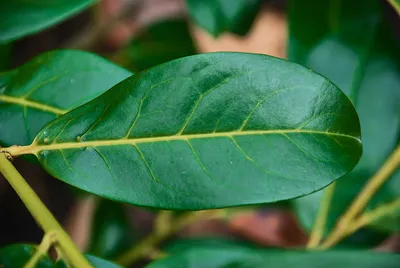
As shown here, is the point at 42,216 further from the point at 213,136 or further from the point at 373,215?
the point at 373,215

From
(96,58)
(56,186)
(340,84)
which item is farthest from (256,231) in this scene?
(96,58)

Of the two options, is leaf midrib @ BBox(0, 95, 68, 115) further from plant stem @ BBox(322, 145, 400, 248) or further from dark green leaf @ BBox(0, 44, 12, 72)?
plant stem @ BBox(322, 145, 400, 248)

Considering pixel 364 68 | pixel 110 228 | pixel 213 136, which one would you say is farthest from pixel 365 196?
pixel 110 228

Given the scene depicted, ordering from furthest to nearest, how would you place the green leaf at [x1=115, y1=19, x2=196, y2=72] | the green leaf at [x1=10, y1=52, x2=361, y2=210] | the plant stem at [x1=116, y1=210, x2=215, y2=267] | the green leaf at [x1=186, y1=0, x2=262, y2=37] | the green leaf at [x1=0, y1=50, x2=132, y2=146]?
1. the green leaf at [x1=115, y1=19, x2=196, y2=72]
2. the plant stem at [x1=116, y1=210, x2=215, y2=267]
3. the green leaf at [x1=186, y1=0, x2=262, y2=37]
4. the green leaf at [x1=0, y1=50, x2=132, y2=146]
5. the green leaf at [x1=10, y1=52, x2=361, y2=210]

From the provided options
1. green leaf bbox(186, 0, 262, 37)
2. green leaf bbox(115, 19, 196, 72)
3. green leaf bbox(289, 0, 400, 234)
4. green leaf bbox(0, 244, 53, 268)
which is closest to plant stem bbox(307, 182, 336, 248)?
green leaf bbox(289, 0, 400, 234)


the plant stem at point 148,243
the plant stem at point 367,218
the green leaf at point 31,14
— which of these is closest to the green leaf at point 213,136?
the green leaf at point 31,14

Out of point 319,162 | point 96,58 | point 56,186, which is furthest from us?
point 56,186

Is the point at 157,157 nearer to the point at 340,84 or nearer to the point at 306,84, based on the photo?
the point at 306,84
